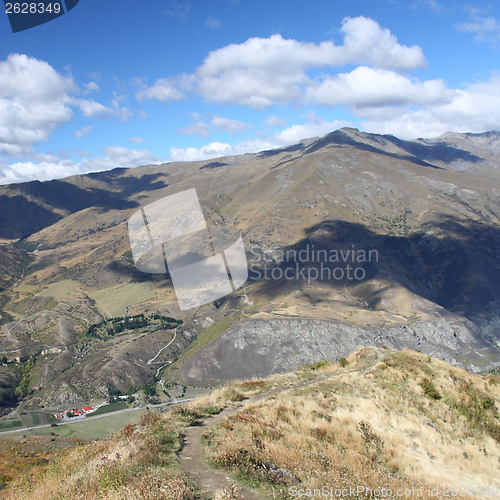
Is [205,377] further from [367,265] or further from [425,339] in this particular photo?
[367,265]

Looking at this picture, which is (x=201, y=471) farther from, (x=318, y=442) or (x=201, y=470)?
(x=318, y=442)

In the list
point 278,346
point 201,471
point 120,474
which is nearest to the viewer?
point 120,474

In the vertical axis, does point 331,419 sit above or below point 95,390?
above

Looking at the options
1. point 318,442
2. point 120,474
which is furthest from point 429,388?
point 120,474

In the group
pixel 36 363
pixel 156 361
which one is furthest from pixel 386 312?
pixel 36 363

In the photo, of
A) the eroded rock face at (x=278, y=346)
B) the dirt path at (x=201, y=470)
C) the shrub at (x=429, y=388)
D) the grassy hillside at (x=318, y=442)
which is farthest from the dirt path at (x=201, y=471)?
the eroded rock face at (x=278, y=346)

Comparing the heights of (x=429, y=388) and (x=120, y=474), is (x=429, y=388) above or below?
below

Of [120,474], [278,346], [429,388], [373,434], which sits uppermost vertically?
[120,474]
